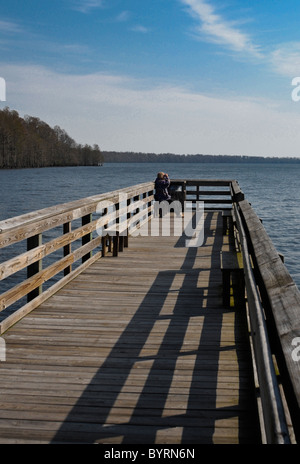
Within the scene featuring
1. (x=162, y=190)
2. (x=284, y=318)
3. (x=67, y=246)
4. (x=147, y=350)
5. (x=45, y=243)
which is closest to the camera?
A: (x=284, y=318)

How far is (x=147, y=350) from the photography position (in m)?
4.59

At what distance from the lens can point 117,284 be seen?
279 inches

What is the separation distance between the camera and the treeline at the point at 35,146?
390ft

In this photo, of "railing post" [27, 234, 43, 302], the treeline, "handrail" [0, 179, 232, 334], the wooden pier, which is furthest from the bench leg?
the treeline

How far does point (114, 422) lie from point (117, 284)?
381 cm

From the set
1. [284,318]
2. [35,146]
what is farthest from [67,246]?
[35,146]

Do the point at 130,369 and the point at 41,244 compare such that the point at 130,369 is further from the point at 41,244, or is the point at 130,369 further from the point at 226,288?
the point at 41,244

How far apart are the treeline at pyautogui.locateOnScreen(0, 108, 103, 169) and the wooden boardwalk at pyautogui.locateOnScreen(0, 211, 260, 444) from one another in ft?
375

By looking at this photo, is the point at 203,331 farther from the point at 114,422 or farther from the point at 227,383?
the point at 114,422

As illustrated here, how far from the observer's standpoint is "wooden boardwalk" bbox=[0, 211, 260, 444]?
3.25m

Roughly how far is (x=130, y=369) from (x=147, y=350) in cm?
45

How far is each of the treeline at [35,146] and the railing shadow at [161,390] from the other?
115 meters

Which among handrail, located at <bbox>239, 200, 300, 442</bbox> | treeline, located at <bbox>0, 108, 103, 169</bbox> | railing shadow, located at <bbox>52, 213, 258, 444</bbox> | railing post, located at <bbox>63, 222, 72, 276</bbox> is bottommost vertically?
railing shadow, located at <bbox>52, 213, 258, 444</bbox>

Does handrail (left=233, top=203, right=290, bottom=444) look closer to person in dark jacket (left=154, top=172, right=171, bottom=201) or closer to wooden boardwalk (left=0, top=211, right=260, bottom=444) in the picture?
wooden boardwalk (left=0, top=211, right=260, bottom=444)
